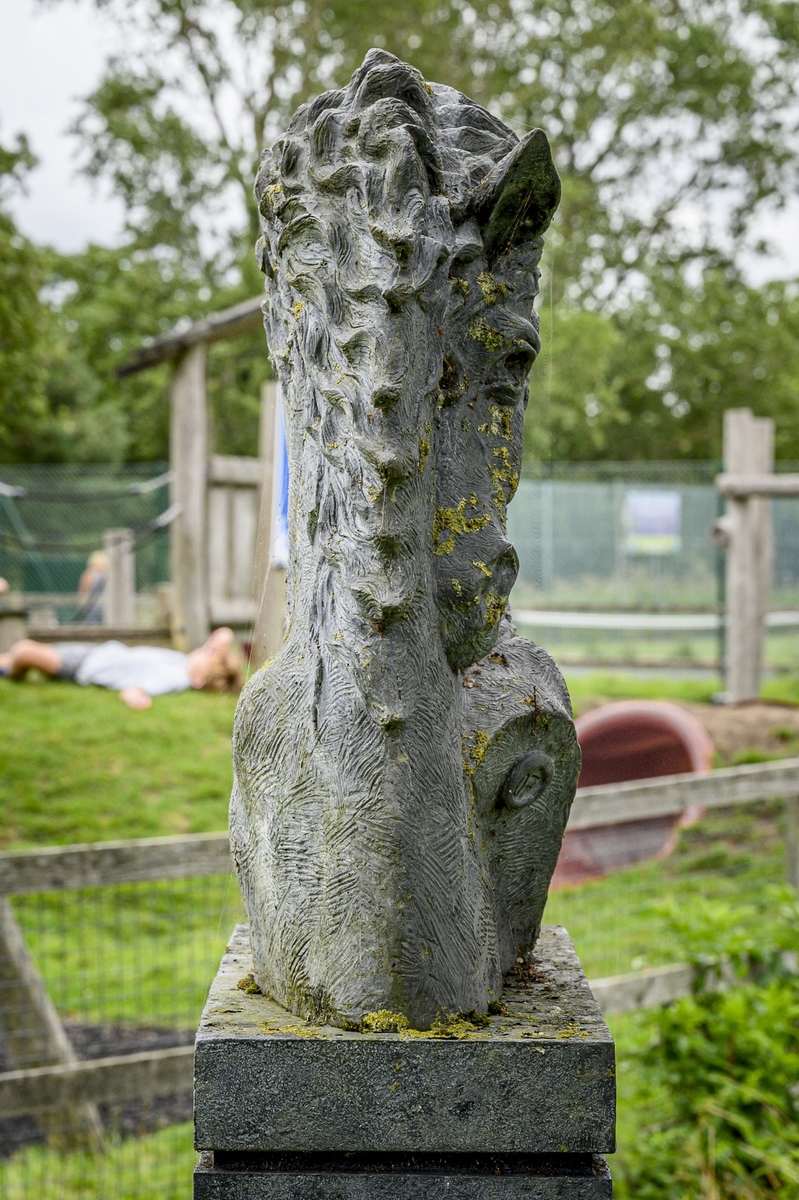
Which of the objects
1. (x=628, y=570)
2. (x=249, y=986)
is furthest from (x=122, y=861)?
(x=628, y=570)

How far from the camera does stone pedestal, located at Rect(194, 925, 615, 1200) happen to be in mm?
1337

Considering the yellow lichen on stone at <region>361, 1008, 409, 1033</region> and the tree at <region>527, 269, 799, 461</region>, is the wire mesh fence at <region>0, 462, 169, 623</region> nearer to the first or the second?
the tree at <region>527, 269, 799, 461</region>

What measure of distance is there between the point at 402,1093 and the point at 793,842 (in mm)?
3967

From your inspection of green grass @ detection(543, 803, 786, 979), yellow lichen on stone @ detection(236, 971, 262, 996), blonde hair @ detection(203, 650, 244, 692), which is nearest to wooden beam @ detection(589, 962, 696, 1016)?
green grass @ detection(543, 803, 786, 979)

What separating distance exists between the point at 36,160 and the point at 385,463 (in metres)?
11.5

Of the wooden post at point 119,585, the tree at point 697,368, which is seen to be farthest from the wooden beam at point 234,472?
the tree at point 697,368

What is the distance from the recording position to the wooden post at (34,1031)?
387cm

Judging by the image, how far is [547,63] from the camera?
56.9 feet

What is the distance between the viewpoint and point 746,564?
8852 millimetres

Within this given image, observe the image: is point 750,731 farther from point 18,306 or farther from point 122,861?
point 18,306

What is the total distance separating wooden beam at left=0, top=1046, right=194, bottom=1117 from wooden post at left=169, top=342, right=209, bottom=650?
16.1ft

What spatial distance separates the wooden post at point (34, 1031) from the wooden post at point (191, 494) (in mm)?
4391

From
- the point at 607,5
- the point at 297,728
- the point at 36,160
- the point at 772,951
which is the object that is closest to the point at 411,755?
the point at 297,728

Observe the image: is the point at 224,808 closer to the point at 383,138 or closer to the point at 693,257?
the point at 383,138
